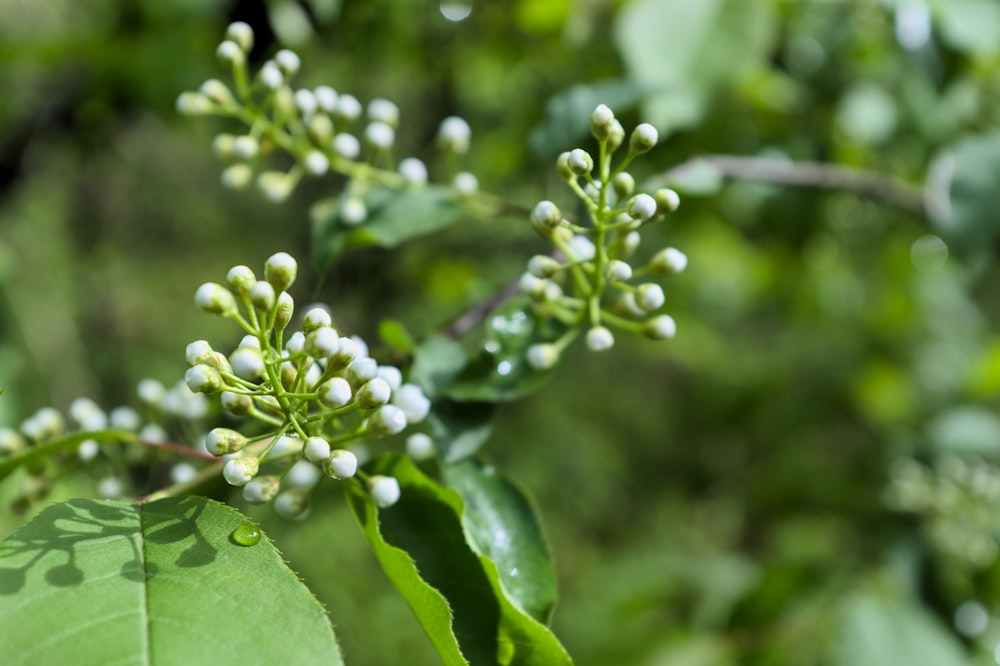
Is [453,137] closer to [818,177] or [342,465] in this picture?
[342,465]

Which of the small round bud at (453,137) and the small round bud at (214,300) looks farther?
the small round bud at (453,137)

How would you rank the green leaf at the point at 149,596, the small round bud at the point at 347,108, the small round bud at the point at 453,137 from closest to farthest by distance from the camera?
the green leaf at the point at 149,596, the small round bud at the point at 347,108, the small round bud at the point at 453,137

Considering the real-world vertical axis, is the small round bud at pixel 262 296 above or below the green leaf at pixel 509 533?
above

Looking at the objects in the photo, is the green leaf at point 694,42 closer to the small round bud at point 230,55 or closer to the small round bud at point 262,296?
the small round bud at point 230,55

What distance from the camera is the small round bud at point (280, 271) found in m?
0.86

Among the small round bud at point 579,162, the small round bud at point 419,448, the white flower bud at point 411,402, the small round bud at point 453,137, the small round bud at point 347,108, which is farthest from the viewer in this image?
the small round bud at point 453,137

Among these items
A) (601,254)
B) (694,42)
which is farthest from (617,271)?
(694,42)

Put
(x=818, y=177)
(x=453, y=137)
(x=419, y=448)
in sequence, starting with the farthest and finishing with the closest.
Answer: (x=818, y=177)
(x=453, y=137)
(x=419, y=448)

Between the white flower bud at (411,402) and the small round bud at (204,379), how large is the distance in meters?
0.25

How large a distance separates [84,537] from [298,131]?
0.72 m

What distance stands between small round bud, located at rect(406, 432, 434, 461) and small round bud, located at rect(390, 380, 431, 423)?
0.46 feet

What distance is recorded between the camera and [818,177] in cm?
189

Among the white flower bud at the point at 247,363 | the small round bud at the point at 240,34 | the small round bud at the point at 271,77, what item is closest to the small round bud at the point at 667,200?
the white flower bud at the point at 247,363

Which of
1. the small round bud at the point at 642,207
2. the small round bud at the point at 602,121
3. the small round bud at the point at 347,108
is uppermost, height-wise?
the small round bud at the point at 347,108
